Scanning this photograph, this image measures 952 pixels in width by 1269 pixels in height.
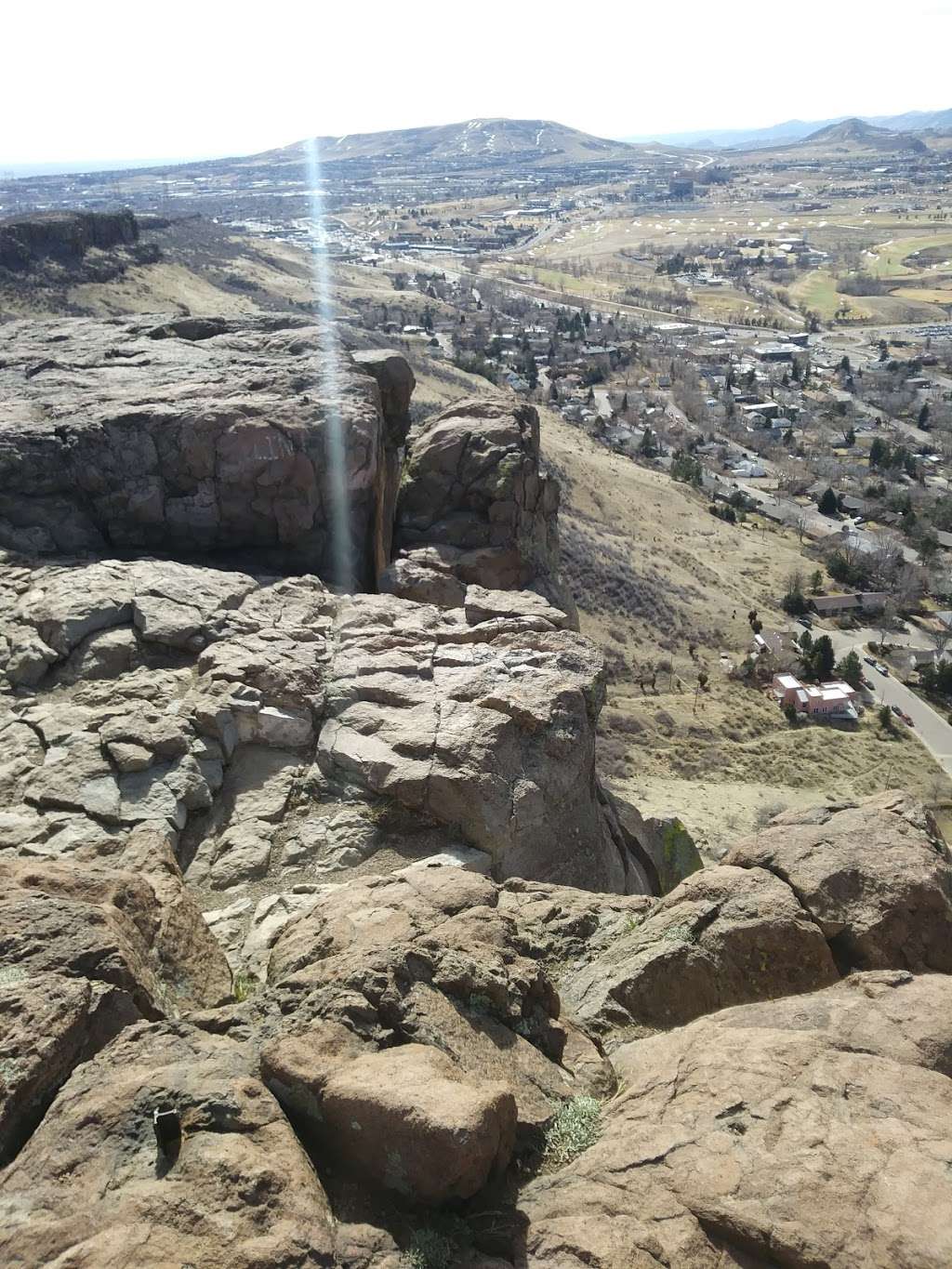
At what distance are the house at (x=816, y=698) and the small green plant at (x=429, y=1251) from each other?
45292mm

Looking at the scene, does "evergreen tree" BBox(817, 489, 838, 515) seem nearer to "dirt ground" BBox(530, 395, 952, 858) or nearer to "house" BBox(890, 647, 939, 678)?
"dirt ground" BBox(530, 395, 952, 858)

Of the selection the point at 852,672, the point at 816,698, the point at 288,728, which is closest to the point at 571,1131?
the point at 288,728

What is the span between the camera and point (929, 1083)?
6.20 metres

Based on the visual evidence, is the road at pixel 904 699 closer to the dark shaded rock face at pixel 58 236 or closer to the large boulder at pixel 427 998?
the large boulder at pixel 427 998

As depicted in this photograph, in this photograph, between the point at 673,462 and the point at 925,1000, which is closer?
the point at 925,1000

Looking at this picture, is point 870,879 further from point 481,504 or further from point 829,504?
point 829,504

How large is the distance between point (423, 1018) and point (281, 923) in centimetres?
344

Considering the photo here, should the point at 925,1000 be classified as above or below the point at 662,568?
above

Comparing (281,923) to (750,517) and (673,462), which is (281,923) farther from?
(673,462)

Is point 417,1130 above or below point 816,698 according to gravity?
above

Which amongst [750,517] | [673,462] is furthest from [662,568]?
[673,462]

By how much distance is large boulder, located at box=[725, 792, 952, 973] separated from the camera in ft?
27.7

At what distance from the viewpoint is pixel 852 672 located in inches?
2088

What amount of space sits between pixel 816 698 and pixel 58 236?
86.4 m
